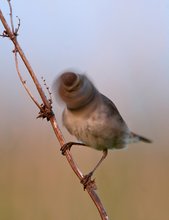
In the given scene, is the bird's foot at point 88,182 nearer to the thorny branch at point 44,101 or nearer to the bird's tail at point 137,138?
the thorny branch at point 44,101

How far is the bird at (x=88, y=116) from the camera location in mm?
2068

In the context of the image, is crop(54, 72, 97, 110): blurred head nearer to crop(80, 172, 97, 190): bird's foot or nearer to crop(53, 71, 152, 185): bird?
Result: crop(53, 71, 152, 185): bird

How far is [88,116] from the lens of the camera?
2.48m

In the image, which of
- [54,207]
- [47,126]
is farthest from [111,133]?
[47,126]

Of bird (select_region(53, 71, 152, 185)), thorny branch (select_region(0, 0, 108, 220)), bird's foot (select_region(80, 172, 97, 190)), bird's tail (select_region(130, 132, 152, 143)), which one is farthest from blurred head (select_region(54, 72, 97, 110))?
bird's tail (select_region(130, 132, 152, 143))

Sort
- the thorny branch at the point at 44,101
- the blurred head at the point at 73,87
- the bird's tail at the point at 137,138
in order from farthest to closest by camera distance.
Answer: the bird's tail at the point at 137,138, the thorny branch at the point at 44,101, the blurred head at the point at 73,87

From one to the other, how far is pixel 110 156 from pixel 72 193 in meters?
0.32

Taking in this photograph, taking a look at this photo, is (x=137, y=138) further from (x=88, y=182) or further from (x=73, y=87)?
(x=73, y=87)

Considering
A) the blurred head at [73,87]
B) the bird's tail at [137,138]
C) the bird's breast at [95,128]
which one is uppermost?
the bird's tail at [137,138]

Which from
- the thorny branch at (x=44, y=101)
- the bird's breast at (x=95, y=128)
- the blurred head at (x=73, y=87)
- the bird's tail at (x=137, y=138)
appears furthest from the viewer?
the bird's tail at (x=137, y=138)

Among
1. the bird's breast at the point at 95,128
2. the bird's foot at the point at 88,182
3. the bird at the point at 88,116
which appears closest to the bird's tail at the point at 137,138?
the bird at the point at 88,116

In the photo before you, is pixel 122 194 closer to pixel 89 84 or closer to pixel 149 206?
pixel 149 206

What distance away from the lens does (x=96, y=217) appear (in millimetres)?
3350

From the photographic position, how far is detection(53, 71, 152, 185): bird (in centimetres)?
207
